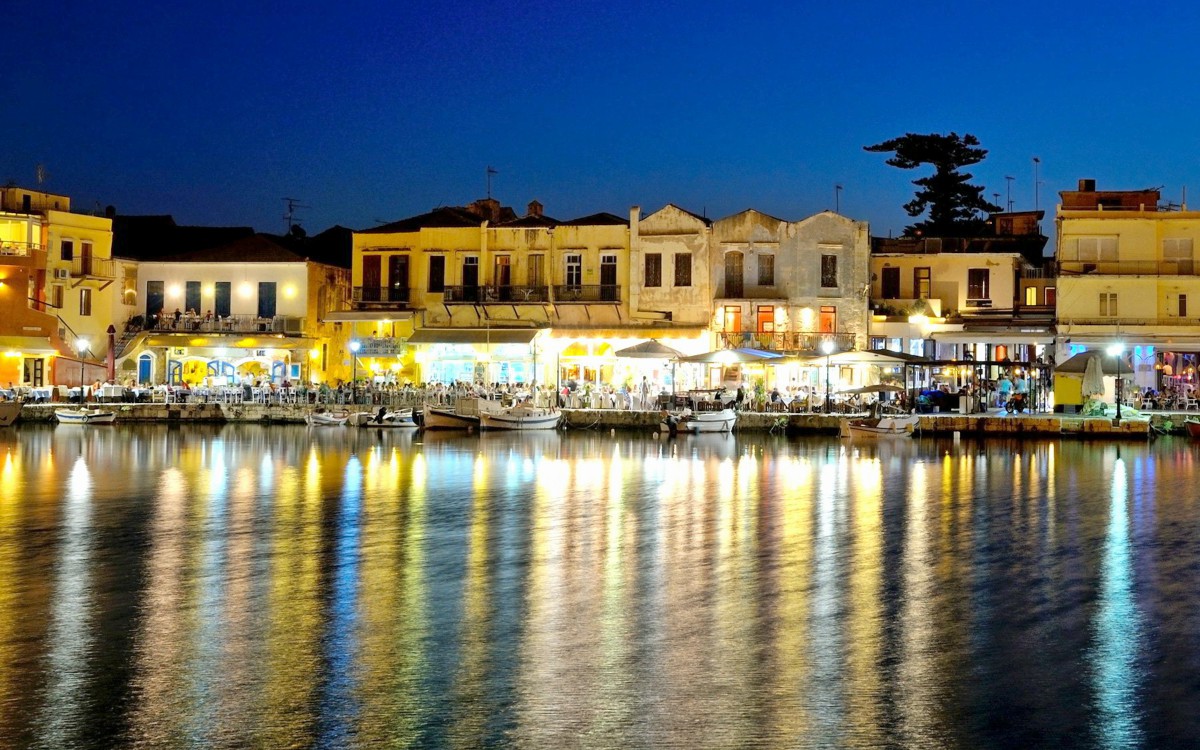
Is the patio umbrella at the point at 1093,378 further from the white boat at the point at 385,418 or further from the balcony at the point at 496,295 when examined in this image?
the white boat at the point at 385,418

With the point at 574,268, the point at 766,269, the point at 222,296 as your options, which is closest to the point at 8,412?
the point at 222,296

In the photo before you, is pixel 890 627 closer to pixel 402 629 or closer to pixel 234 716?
pixel 402 629

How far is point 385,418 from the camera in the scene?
46.7 meters

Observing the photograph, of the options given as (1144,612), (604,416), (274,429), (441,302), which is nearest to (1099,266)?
(604,416)

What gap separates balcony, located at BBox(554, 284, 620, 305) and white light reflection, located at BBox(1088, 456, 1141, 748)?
101 feet

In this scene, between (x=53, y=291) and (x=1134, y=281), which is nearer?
(x=1134, y=281)

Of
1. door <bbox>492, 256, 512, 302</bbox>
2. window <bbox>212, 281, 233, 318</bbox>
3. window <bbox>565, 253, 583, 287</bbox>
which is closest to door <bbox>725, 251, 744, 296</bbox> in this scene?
window <bbox>565, 253, 583, 287</bbox>

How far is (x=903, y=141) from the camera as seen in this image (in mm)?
67375

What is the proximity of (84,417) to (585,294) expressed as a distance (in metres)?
18.8

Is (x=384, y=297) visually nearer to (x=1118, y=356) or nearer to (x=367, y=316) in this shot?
(x=367, y=316)

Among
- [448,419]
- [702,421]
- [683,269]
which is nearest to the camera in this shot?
[702,421]

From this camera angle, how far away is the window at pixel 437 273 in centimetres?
5206

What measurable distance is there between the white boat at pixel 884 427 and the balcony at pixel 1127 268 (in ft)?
35.5

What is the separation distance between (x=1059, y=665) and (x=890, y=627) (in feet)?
6.63
